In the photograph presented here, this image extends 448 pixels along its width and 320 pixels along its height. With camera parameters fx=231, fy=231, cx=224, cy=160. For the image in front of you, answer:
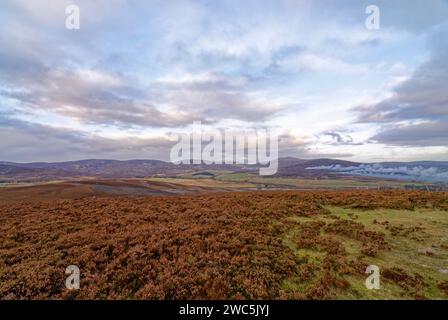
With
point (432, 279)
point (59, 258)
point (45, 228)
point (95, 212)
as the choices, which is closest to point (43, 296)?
point (59, 258)

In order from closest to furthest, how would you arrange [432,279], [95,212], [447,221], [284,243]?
1. [432,279]
2. [284,243]
3. [447,221]
4. [95,212]

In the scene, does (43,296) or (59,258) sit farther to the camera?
(59,258)

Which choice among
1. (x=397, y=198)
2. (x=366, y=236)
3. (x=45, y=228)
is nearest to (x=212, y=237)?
(x=366, y=236)

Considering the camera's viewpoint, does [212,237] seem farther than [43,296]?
Yes

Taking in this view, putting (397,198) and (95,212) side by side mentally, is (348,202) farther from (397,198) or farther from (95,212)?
(95,212)

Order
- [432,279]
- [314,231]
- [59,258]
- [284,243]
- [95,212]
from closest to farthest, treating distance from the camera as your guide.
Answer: [432,279] < [59,258] < [284,243] < [314,231] < [95,212]
